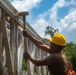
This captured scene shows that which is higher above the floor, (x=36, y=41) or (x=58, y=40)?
(x=36, y=41)

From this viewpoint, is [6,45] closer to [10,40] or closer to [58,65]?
[10,40]

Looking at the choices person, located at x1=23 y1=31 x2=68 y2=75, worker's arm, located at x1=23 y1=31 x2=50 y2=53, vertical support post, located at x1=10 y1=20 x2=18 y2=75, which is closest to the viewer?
person, located at x1=23 y1=31 x2=68 y2=75

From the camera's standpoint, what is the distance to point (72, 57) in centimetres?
2702

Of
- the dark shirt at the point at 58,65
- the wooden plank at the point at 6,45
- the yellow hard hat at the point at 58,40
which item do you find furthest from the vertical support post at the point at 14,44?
the yellow hard hat at the point at 58,40

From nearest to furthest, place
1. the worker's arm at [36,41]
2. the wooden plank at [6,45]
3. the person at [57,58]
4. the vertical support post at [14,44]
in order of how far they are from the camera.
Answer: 1. the wooden plank at [6,45]
2. the person at [57,58]
3. the vertical support post at [14,44]
4. the worker's arm at [36,41]

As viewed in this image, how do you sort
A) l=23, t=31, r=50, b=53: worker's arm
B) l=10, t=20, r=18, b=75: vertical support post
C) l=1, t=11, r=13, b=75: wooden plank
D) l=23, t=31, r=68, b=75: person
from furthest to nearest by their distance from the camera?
1. l=23, t=31, r=50, b=53: worker's arm
2. l=10, t=20, r=18, b=75: vertical support post
3. l=23, t=31, r=68, b=75: person
4. l=1, t=11, r=13, b=75: wooden plank

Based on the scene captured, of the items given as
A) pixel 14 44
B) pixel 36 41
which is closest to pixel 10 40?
pixel 14 44

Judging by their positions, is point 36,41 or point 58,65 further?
point 36,41

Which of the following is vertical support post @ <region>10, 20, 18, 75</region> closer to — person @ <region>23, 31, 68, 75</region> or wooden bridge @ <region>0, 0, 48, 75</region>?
wooden bridge @ <region>0, 0, 48, 75</region>

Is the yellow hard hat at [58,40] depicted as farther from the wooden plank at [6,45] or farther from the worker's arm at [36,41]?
the worker's arm at [36,41]

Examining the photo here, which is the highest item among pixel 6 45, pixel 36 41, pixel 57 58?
pixel 36 41

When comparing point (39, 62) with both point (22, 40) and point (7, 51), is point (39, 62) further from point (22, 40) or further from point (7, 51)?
point (22, 40)

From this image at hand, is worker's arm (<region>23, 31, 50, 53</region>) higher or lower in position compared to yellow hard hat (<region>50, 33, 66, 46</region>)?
higher

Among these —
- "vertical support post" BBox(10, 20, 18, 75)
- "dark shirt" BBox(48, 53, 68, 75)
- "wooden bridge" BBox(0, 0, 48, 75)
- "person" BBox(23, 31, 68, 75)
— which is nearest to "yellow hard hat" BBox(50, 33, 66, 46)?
"person" BBox(23, 31, 68, 75)
